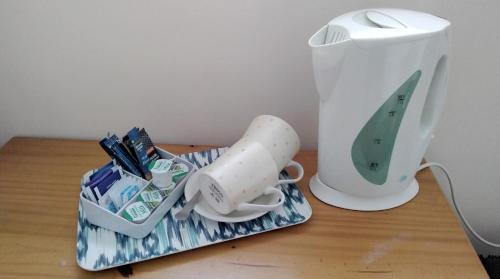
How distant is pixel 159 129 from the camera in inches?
32.4

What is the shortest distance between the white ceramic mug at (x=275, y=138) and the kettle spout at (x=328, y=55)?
0.08 meters

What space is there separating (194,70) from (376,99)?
0.36 meters

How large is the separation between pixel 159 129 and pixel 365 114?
446 mm

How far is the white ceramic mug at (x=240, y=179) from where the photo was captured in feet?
1.80

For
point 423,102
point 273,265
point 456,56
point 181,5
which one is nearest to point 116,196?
point 273,265

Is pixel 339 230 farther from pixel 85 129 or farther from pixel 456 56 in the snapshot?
pixel 85 129

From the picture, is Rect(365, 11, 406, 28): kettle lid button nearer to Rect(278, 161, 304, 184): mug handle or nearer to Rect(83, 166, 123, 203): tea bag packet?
Rect(278, 161, 304, 184): mug handle

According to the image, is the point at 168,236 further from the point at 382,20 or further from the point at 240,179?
the point at 382,20

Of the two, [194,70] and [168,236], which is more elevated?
[194,70]

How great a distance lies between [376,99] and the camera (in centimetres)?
53

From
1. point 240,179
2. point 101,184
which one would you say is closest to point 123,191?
point 101,184

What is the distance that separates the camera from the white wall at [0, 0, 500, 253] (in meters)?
0.71

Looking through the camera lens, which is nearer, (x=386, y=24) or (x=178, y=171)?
(x=386, y=24)

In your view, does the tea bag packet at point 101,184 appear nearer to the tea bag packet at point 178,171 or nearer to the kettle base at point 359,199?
the tea bag packet at point 178,171
